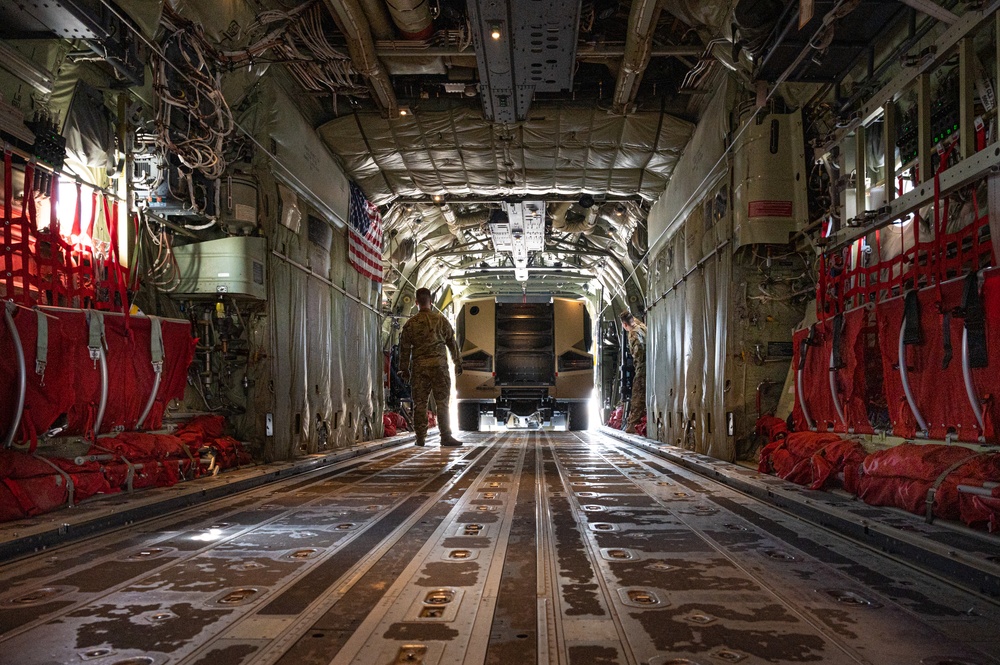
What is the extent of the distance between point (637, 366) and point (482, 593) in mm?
13146

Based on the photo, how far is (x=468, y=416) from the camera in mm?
17750

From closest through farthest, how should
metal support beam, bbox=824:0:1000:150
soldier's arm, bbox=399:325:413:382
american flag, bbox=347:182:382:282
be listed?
1. metal support beam, bbox=824:0:1000:150
2. soldier's arm, bbox=399:325:413:382
3. american flag, bbox=347:182:382:282

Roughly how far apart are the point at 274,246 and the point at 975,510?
22.4 ft

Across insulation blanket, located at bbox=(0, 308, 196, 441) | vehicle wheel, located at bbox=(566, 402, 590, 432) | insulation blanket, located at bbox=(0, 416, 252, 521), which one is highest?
insulation blanket, located at bbox=(0, 308, 196, 441)

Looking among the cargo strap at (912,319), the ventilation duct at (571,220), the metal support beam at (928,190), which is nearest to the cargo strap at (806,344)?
the metal support beam at (928,190)

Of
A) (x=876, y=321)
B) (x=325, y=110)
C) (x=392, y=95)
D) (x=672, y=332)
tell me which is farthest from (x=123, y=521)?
(x=672, y=332)

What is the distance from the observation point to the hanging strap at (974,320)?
11.7 ft

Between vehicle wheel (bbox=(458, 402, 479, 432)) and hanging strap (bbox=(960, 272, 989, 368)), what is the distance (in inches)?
567

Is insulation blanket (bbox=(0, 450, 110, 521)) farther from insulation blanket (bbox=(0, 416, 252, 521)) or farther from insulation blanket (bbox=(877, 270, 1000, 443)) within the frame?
insulation blanket (bbox=(877, 270, 1000, 443))

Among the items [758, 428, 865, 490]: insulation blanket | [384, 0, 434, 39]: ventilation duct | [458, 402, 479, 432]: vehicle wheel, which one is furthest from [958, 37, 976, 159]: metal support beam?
[458, 402, 479, 432]: vehicle wheel

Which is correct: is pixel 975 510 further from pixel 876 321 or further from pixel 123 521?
pixel 123 521

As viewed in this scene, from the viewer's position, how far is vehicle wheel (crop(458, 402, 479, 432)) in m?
17.7

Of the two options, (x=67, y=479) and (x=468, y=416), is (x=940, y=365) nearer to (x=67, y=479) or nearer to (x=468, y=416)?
(x=67, y=479)

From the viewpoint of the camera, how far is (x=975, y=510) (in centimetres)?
334
